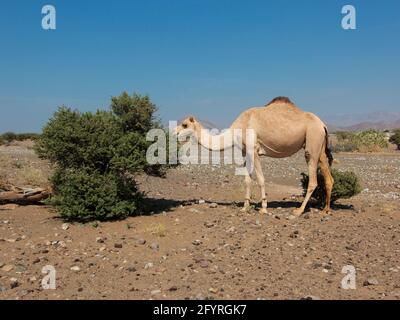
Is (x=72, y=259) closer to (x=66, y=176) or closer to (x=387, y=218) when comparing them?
(x=66, y=176)

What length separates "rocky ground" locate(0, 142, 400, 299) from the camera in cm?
653

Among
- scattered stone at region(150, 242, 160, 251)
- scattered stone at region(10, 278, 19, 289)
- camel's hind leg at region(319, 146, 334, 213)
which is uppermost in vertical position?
camel's hind leg at region(319, 146, 334, 213)

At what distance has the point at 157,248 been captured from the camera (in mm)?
8281

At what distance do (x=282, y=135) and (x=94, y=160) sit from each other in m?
4.89

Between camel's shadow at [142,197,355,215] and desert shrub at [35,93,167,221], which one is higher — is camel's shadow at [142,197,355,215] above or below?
below

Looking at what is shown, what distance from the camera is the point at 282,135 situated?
10922mm

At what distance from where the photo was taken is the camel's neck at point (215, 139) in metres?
11.4

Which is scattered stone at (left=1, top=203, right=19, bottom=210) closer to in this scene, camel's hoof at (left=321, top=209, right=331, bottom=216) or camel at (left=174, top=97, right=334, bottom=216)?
A: camel at (left=174, top=97, right=334, bottom=216)

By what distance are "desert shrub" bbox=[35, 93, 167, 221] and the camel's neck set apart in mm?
1513

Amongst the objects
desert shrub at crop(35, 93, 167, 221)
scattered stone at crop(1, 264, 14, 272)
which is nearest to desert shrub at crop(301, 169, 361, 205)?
desert shrub at crop(35, 93, 167, 221)

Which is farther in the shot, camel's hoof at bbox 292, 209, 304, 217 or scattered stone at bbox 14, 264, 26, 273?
camel's hoof at bbox 292, 209, 304, 217

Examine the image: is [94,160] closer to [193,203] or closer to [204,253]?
[193,203]

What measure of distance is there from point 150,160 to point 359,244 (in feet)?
17.9

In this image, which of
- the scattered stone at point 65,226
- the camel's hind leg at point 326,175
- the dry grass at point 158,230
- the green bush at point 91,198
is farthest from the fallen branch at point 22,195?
the camel's hind leg at point 326,175
